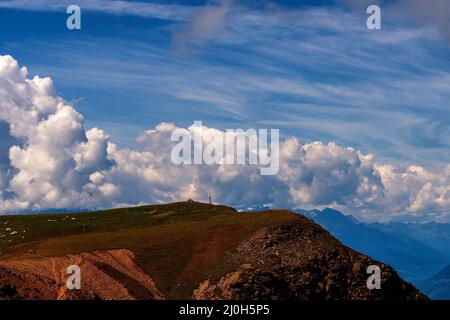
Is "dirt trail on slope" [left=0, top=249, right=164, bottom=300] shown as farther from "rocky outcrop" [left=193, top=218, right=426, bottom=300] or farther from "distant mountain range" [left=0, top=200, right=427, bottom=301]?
"rocky outcrop" [left=193, top=218, right=426, bottom=300]

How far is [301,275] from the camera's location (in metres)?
122

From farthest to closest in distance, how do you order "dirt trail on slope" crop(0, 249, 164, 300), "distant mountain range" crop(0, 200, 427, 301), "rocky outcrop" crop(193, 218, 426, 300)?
"rocky outcrop" crop(193, 218, 426, 300), "distant mountain range" crop(0, 200, 427, 301), "dirt trail on slope" crop(0, 249, 164, 300)

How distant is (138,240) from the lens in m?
142

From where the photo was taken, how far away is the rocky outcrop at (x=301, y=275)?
387ft

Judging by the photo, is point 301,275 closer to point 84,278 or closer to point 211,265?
point 211,265

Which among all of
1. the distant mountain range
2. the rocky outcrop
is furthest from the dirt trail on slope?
the rocky outcrop

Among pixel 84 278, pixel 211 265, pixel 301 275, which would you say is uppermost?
pixel 211 265

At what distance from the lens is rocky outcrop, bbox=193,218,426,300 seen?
118000 mm

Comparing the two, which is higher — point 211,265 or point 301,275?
point 211,265

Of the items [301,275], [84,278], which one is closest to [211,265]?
[301,275]

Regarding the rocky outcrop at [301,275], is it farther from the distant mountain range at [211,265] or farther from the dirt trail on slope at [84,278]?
the dirt trail on slope at [84,278]

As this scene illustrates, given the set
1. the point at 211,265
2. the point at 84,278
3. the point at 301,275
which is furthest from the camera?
the point at 211,265

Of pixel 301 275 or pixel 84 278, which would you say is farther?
pixel 301 275

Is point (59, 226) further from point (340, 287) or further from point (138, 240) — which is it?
point (340, 287)
